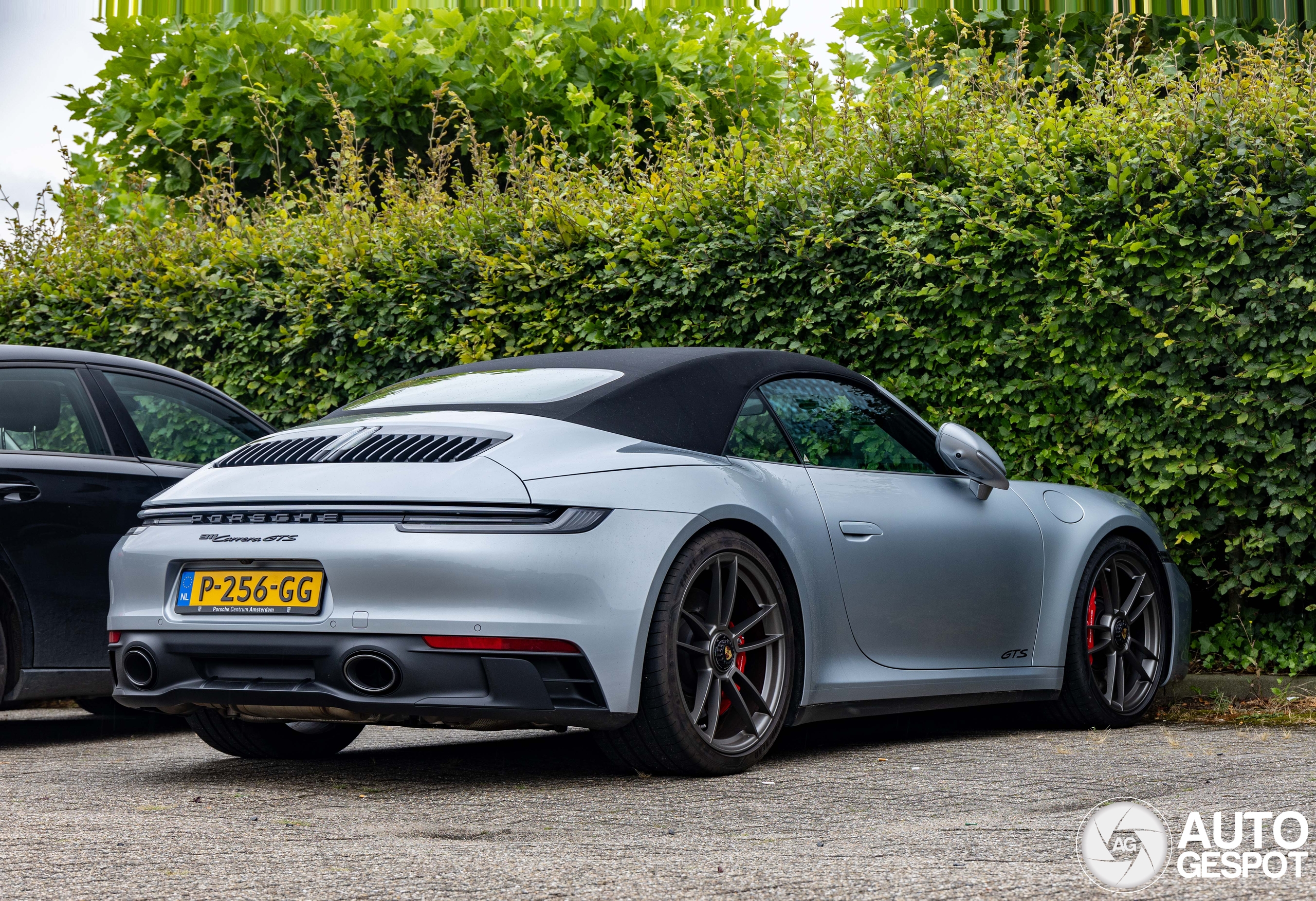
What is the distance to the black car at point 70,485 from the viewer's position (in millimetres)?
5344

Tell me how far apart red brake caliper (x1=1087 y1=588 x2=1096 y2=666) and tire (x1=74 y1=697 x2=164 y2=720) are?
384 cm

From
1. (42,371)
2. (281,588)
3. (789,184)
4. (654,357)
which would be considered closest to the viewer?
(281,588)

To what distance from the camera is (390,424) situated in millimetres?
4336

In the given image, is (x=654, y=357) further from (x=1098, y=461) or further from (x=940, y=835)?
(x=1098, y=461)

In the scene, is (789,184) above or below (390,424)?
above

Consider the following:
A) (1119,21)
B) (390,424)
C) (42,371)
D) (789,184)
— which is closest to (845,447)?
(390,424)

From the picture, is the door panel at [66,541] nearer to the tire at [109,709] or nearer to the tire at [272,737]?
the tire at [109,709]

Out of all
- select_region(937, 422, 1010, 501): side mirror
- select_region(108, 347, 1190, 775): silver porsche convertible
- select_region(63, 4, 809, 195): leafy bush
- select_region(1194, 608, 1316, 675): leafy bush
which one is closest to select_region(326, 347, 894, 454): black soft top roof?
select_region(108, 347, 1190, 775): silver porsche convertible

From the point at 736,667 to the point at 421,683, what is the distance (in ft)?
3.32

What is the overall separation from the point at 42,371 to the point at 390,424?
2.20 m

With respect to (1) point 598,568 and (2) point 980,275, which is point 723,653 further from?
(2) point 980,275

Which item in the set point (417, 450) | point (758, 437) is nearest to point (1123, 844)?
→ point (758, 437)

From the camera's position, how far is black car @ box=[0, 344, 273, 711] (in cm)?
534

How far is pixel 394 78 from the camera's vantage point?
15.6 metres
